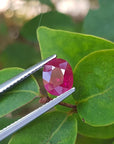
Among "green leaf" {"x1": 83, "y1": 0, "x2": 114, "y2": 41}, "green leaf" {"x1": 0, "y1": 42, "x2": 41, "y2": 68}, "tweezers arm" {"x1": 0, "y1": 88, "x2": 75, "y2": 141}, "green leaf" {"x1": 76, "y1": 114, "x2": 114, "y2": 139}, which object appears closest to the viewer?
"tweezers arm" {"x1": 0, "y1": 88, "x2": 75, "y2": 141}

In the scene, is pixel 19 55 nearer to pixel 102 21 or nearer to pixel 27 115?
pixel 102 21

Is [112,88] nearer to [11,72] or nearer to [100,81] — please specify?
[100,81]

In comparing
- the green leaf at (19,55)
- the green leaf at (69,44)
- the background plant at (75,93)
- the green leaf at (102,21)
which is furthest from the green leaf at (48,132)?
the green leaf at (19,55)

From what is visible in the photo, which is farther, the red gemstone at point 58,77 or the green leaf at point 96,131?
the green leaf at point 96,131

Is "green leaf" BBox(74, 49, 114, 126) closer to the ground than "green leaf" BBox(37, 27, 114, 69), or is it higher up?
closer to the ground

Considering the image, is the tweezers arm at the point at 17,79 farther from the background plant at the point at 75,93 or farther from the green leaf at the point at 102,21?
the green leaf at the point at 102,21

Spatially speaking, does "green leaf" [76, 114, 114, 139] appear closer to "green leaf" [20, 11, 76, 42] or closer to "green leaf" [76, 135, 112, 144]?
"green leaf" [76, 135, 112, 144]

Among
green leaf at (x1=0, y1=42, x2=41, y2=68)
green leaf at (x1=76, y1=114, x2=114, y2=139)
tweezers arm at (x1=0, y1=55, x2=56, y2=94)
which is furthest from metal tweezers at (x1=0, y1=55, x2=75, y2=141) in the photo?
green leaf at (x1=0, y1=42, x2=41, y2=68)
